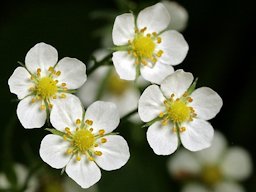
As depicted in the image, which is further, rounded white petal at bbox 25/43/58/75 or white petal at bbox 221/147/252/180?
white petal at bbox 221/147/252/180

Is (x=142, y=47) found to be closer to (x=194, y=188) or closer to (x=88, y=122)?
(x=88, y=122)

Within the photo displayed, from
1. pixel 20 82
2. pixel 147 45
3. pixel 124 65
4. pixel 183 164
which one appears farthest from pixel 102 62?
pixel 183 164

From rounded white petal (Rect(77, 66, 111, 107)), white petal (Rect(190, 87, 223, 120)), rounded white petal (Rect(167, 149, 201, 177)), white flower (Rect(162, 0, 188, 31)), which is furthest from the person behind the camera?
rounded white petal (Rect(167, 149, 201, 177))

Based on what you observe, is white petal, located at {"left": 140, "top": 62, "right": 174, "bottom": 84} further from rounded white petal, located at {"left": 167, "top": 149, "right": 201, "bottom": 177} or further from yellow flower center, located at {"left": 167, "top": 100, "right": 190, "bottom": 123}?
rounded white petal, located at {"left": 167, "top": 149, "right": 201, "bottom": 177}

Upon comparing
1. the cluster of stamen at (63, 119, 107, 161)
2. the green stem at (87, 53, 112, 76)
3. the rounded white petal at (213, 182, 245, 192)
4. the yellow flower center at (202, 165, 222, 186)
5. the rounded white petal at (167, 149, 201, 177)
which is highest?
the green stem at (87, 53, 112, 76)

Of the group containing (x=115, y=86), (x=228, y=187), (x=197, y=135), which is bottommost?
(x=228, y=187)

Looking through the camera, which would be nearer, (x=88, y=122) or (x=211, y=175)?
(x=88, y=122)

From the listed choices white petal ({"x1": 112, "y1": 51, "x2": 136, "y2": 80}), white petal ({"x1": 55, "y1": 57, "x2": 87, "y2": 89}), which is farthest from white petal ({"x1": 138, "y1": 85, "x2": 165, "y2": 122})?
white petal ({"x1": 55, "y1": 57, "x2": 87, "y2": 89})
